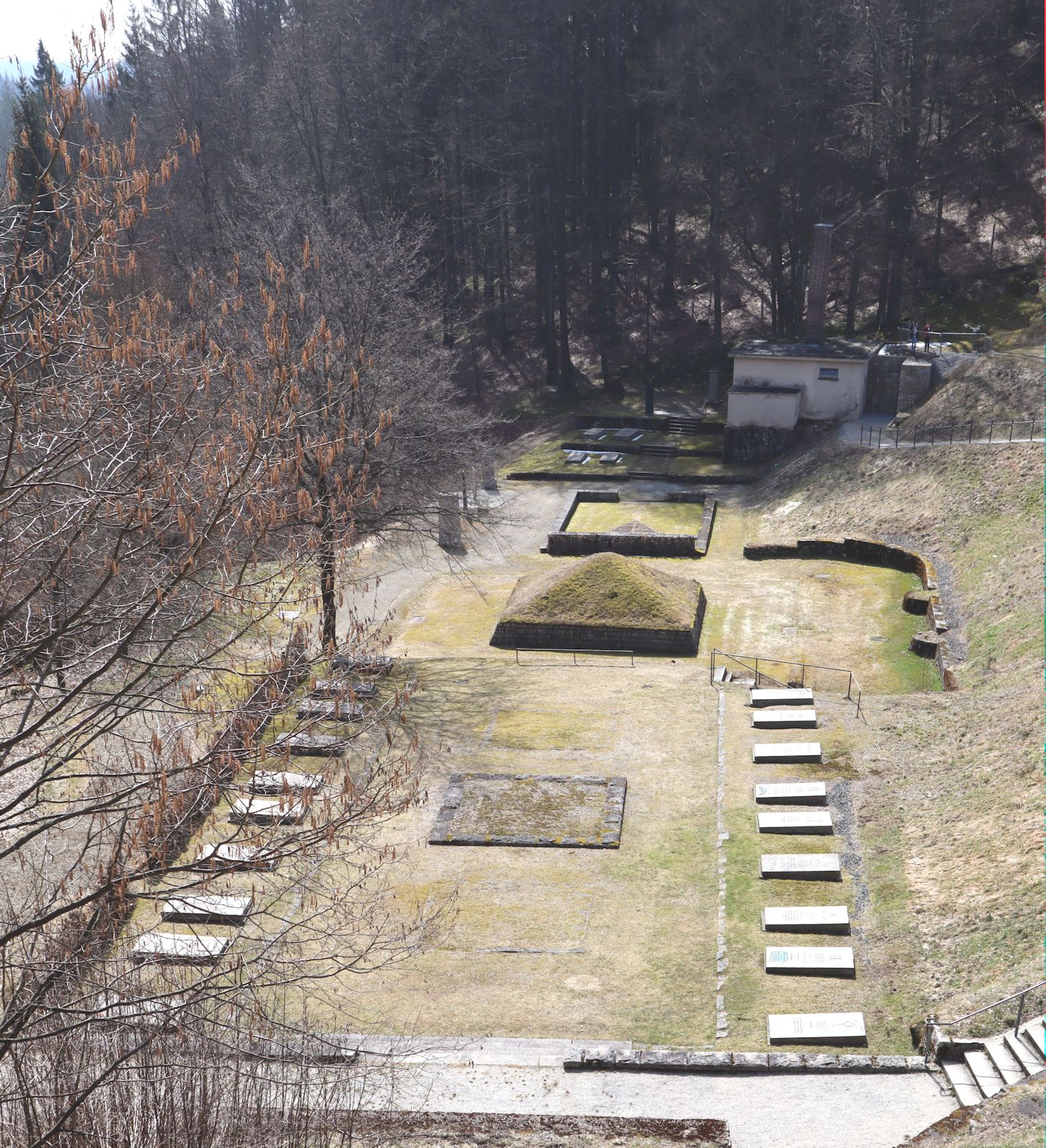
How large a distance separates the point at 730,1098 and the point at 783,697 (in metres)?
11.9

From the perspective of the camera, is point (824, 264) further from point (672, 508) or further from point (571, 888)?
point (571, 888)

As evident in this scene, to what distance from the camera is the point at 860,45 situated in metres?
49.9

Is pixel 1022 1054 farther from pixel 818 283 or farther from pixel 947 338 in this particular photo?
pixel 947 338

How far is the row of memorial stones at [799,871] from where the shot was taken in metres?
16.1

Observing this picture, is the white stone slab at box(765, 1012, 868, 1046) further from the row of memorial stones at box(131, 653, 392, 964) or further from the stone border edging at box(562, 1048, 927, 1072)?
the row of memorial stones at box(131, 653, 392, 964)

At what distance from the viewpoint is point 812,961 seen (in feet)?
57.7

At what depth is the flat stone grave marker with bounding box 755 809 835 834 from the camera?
2105cm

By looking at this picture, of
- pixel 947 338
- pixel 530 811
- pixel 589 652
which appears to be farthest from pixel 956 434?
pixel 530 811

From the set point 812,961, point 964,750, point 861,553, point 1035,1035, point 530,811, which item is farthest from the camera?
point 861,553

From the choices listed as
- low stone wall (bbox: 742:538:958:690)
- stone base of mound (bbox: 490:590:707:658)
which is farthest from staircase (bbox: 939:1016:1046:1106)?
low stone wall (bbox: 742:538:958:690)

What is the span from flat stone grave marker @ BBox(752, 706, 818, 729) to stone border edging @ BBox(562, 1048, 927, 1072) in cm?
972

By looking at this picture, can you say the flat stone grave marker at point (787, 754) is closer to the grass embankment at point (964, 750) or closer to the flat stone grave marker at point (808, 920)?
the grass embankment at point (964, 750)

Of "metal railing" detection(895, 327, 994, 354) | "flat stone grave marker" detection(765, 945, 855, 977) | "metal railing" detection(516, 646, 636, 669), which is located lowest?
"metal railing" detection(516, 646, 636, 669)

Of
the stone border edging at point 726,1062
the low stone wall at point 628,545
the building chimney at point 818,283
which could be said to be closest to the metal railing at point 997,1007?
the stone border edging at point 726,1062
